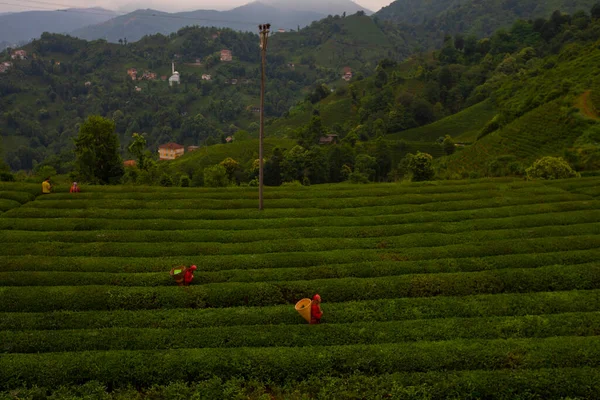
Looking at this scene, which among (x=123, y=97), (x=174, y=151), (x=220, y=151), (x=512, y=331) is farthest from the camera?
(x=123, y=97)

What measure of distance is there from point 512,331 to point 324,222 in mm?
13069

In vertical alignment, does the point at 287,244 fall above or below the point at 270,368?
above

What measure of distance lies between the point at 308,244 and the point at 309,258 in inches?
79.0

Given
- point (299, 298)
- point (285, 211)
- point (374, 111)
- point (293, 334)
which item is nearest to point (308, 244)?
point (299, 298)

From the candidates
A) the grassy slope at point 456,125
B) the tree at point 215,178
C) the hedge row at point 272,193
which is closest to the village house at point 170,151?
the grassy slope at point 456,125

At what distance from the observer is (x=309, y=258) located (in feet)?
67.3

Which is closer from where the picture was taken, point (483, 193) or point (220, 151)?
point (483, 193)

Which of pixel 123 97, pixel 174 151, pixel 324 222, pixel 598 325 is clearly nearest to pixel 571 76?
pixel 324 222

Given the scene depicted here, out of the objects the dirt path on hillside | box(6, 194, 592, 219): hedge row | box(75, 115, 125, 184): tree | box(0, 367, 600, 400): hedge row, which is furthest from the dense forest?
box(0, 367, 600, 400): hedge row

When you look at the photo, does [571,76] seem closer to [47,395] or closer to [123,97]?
[47,395]

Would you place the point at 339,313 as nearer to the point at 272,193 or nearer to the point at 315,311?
the point at 315,311

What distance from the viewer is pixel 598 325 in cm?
1493

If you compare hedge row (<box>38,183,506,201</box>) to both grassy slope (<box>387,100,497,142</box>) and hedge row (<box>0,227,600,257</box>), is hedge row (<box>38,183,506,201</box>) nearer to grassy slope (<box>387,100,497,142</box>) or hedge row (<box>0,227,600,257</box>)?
hedge row (<box>0,227,600,257</box>)

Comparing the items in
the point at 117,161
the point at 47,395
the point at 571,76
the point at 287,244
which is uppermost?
the point at 571,76
